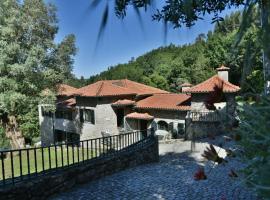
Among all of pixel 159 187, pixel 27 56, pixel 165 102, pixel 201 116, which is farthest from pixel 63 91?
pixel 159 187

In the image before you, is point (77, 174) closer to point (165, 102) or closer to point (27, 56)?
point (27, 56)

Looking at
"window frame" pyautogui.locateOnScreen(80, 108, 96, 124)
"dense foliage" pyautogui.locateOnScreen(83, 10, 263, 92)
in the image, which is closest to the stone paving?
"window frame" pyautogui.locateOnScreen(80, 108, 96, 124)

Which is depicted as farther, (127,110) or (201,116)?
(127,110)

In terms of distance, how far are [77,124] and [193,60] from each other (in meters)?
21.4

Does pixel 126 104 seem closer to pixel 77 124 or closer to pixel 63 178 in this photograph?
pixel 77 124

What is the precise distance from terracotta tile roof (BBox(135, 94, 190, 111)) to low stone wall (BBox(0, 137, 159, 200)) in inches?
469

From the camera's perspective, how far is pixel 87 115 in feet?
86.5

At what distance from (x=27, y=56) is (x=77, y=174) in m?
13.4

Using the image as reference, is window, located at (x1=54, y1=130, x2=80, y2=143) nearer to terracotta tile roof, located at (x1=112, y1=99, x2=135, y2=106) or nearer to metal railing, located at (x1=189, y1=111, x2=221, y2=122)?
terracotta tile roof, located at (x1=112, y1=99, x2=135, y2=106)

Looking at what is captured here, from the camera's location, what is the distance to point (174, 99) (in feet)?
81.7

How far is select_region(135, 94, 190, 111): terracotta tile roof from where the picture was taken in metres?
23.0

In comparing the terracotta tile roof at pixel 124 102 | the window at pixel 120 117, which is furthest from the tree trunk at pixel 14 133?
the window at pixel 120 117

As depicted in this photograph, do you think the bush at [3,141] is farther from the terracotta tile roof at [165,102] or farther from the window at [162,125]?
the window at [162,125]

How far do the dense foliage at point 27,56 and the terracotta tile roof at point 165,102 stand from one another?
6673 millimetres
